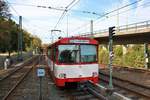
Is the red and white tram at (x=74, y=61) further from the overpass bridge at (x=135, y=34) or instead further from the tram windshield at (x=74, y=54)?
the overpass bridge at (x=135, y=34)

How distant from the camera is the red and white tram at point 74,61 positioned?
18.3m

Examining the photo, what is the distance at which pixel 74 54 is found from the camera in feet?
61.2

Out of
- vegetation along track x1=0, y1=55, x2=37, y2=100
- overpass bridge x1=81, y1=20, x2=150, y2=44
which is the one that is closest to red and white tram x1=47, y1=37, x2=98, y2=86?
vegetation along track x1=0, y1=55, x2=37, y2=100

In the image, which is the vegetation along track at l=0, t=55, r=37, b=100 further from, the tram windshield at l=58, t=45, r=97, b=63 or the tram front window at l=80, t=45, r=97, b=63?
the tram front window at l=80, t=45, r=97, b=63

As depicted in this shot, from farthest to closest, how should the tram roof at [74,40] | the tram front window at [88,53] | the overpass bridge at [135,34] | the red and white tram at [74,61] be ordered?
the overpass bridge at [135,34] → the tram front window at [88,53] → the tram roof at [74,40] → the red and white tram at [74,61]

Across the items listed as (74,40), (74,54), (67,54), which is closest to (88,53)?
(74,54)

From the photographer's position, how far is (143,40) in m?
40.3

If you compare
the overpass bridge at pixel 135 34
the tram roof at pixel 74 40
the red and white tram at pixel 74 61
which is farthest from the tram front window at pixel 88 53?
the overpass bridge at pixel 135 34

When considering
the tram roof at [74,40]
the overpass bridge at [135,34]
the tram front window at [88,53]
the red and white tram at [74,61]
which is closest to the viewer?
the red and white tram at [74,61]

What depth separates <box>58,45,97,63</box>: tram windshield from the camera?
18.5 metres

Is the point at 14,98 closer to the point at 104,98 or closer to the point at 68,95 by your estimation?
the point at 68,95

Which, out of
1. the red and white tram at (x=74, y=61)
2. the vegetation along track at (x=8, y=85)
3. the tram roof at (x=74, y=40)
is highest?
the tram roof at (x=74, y=40)

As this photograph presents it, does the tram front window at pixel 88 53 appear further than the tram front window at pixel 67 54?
Yes

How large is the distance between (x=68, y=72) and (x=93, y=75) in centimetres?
161
